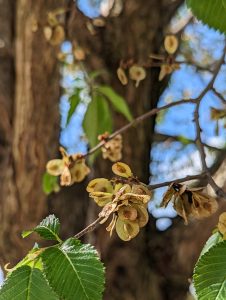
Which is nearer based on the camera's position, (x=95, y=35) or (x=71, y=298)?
(x=71, y=298)

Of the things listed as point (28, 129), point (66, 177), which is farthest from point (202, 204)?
point (28, 129)

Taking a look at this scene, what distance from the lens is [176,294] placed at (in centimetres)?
139

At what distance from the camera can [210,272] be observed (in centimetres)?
41

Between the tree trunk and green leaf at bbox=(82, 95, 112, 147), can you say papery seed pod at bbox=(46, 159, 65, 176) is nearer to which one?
green leaf at bbox=(82, 95, 112, 147)

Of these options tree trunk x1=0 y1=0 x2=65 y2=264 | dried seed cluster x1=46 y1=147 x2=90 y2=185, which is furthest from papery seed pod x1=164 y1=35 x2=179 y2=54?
tree trunk x1=0 y1=0 x2=65 y2=264

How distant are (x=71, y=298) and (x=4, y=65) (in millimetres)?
1331

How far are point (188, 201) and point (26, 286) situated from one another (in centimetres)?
16

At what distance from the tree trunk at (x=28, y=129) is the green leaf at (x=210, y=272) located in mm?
1052

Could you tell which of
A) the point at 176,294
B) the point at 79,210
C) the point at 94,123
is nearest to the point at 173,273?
the point at 176,294

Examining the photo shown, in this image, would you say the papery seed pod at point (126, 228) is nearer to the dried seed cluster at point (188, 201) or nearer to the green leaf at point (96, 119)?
the dried seed cluster at point (188, 201)

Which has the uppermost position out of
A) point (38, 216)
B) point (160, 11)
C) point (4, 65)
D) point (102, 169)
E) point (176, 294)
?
point (160, 11)

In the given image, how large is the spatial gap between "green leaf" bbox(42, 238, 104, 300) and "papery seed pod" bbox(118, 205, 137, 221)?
4 cm

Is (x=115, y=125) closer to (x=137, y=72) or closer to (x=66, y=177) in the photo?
(x=137, y=72)

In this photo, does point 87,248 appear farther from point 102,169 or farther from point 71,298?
point 102,169
